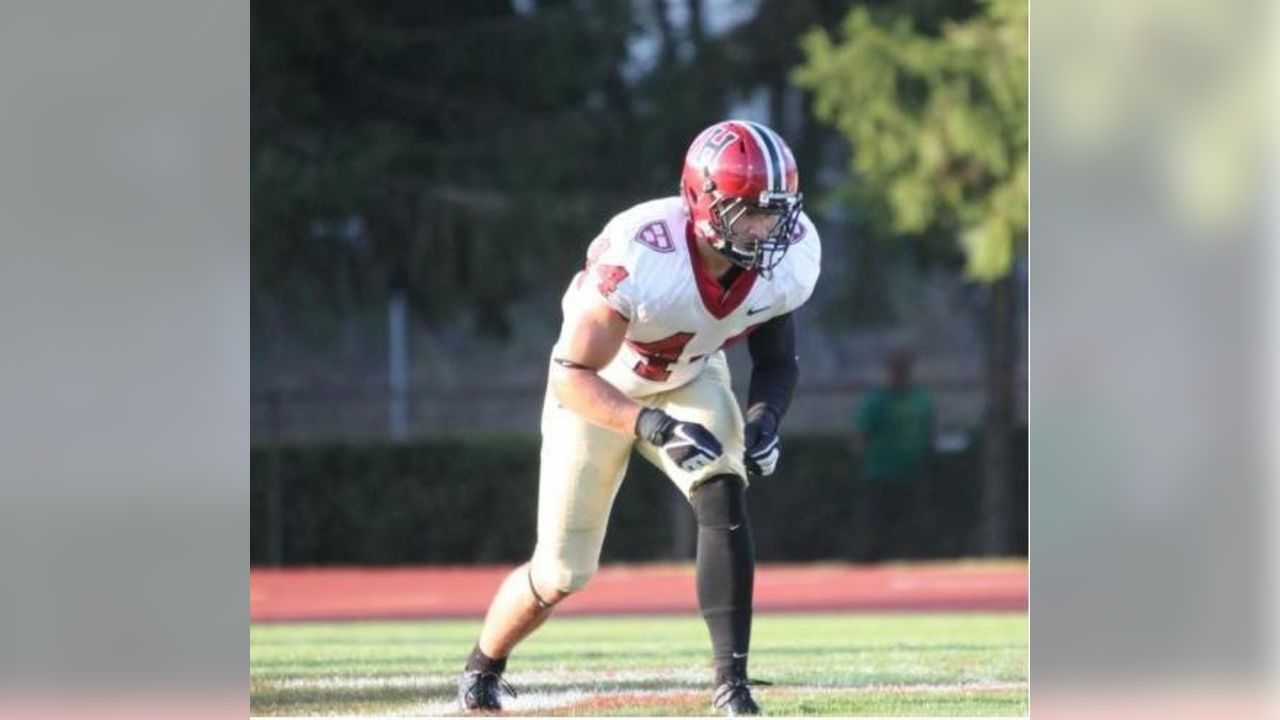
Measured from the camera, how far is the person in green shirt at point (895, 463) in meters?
16.0

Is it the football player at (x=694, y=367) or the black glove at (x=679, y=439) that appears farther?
the football player at (x=694, y=367)

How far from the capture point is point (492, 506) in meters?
16.6

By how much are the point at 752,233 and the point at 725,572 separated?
857 millimetres

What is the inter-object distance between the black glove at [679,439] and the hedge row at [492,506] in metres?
11.1

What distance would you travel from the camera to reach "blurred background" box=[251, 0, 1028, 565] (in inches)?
634

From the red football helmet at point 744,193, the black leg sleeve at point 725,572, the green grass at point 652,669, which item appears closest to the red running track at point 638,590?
the green grass at point 652,669

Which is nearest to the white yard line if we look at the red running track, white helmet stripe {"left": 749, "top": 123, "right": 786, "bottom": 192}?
white helmet stripe {"left": 749, "top": 123, "right": 786, "bottom": 192}
